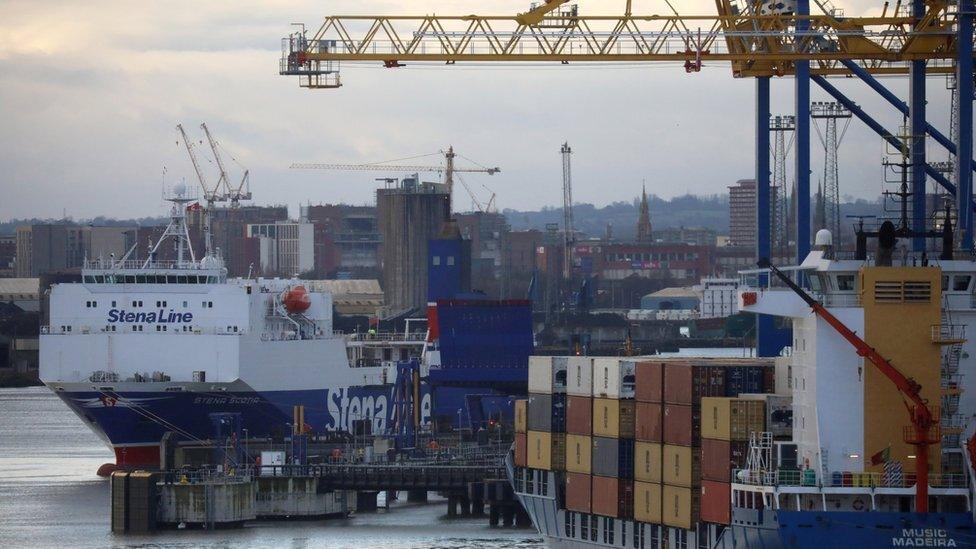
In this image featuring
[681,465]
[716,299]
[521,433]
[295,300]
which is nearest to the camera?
[681,465]

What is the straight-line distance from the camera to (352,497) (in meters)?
60.2

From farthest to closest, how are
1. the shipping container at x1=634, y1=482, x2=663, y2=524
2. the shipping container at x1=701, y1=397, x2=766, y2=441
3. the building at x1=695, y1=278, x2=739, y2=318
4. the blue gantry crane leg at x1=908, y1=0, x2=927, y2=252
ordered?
the building at x1=695, y1=278, x2=739, y2=318, the blue gantry crane leg at x1=908, y1=0, x2=927, y2=252, the shipping container at x1=634, y1=482, x2=663, y2=524, the shipping container at x1=701, y1=397, x2=766, y2=441

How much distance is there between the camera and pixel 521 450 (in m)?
49.3

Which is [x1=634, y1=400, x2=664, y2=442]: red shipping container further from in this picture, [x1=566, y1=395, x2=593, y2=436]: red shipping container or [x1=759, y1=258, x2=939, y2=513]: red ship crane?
[x1=759, y1=258, x2=939, y2=513]: red ship crane

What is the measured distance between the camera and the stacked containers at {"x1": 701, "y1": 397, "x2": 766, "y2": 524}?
3834 centimetres

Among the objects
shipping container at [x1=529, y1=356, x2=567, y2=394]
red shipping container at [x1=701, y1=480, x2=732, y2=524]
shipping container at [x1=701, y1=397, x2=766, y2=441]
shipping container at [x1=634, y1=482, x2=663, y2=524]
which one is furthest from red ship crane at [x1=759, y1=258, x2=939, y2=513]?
shipping container at [x1=529, y1=356, x2=567, y2=394]

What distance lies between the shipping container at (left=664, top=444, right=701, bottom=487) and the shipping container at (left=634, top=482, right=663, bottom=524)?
1.62 ft

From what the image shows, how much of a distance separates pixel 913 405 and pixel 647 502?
23.8ft

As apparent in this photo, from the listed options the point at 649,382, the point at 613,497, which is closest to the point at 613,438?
the point at 613,497

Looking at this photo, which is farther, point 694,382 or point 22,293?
point 22,293

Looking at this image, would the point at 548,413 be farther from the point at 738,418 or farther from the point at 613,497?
the point at 738,418

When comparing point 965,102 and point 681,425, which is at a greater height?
point 965,102

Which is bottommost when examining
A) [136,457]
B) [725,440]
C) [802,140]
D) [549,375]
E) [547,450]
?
[136,457]

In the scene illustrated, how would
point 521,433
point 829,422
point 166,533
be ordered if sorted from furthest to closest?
point 166,533, point 521,433, point 829,422
